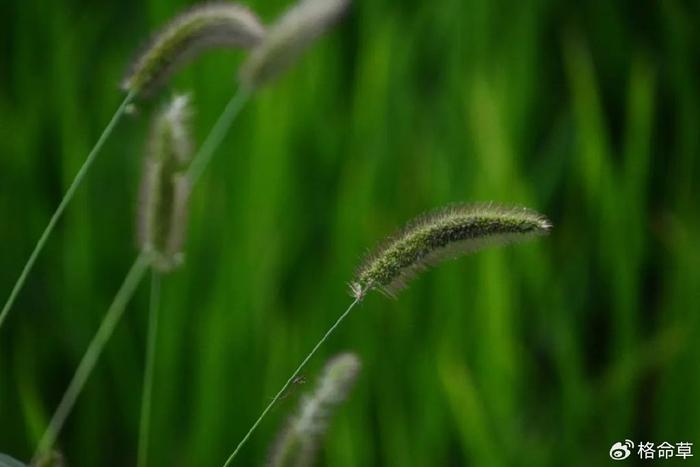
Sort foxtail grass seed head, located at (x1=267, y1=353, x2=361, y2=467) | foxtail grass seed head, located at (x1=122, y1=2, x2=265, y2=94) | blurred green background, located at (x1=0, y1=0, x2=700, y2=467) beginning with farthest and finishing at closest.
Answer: blurred green background, located at (x1=0, y1=0, x2=700, y2=467), foxtail grass seed head, located at (x1=122, y1=2, x2=265, y2=94), foxtail grass seed head, located at (x1=267, y1=353, x2=361, y2=467)

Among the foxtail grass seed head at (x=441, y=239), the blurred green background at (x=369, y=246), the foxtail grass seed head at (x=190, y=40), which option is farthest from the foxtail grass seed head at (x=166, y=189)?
the blurred green background at (x=369, y=246)

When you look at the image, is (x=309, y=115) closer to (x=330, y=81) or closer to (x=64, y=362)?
(x=330, y=81)

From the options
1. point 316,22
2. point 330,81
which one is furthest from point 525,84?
point 316,22

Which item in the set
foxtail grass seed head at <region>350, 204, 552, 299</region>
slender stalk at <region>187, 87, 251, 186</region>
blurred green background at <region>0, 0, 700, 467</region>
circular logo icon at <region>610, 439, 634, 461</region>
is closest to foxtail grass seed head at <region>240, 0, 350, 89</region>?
slender stalk at <region>187, 87, 251, 186</region>

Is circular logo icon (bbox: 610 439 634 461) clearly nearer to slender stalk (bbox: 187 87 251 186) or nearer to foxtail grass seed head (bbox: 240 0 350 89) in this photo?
slender stalk (bbox: 187 87 251 186)

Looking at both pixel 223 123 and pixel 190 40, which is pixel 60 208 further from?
pixel 223 123

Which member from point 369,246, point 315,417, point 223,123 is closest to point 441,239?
point 315,417

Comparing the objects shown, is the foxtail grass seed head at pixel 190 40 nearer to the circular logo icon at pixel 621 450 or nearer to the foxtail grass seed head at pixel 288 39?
the foxtail grass seed head at pixel 288 39
